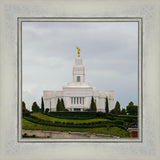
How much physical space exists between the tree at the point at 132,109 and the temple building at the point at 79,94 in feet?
1.04

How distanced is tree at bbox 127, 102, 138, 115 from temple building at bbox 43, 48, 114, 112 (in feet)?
1.04

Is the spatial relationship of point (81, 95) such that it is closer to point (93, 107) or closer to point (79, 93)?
point (79, 93)

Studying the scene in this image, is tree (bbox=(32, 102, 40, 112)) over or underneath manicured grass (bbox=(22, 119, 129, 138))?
over

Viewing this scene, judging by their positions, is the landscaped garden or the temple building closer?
the landscaped garden

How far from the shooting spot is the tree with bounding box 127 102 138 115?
4.22 metres

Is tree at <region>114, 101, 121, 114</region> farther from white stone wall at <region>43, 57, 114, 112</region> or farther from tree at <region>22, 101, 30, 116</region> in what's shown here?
tree at <region>22, 101, 30, 116</region>

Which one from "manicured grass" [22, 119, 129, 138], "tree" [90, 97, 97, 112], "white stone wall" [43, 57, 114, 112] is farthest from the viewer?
"tree" [90, 97, 97, 112]

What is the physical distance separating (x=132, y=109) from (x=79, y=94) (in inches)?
42.0

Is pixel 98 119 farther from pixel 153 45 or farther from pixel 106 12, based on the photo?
pixel 106 12

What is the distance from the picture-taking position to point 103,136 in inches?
165

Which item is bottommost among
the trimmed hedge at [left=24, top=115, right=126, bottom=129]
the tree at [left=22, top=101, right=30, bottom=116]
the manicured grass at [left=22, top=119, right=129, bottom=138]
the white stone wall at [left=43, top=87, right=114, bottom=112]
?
the manicured grass at [left=22, top=119, right=129, bottom=138]

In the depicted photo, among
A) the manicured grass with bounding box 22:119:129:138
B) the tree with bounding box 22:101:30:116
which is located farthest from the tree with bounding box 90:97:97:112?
the tree with bounding box 22:101:30:116

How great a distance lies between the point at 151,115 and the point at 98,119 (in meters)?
0.97

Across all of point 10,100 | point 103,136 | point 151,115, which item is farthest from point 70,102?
point 151,115
